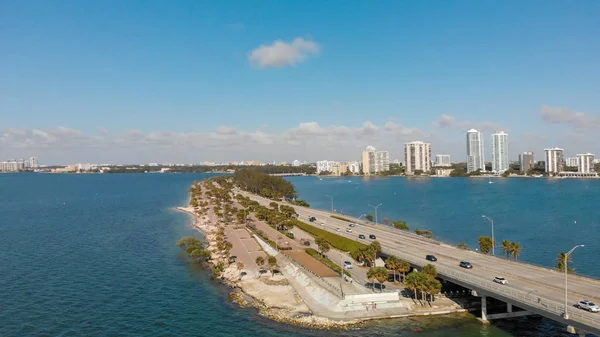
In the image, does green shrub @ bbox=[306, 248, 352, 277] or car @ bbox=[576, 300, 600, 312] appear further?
green shrub @ bbox=[306, 248, 352, 277]

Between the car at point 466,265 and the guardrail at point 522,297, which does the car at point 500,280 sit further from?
the car at point 466,265

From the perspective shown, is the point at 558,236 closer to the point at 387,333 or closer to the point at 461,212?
the point at 461,212

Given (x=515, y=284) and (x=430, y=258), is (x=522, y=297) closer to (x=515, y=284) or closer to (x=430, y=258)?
(x=515, y=284)

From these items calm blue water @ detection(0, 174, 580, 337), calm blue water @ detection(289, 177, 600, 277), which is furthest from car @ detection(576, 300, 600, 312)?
calm blue water @ detection(289, 177, 600, 277)

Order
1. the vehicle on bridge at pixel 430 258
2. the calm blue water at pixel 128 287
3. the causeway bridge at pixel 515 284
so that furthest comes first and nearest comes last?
1. the vehicle on bridge at pixel 430 258
2. the calm blue water at pixel 128 287
3. the causeway bridge at pixel 515 284

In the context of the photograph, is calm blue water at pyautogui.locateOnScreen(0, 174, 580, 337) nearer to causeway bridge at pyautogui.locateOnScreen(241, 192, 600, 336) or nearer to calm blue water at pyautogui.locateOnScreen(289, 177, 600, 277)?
calm blue water at pyautogui.locateOnScreen(289, 177, 600, 277)

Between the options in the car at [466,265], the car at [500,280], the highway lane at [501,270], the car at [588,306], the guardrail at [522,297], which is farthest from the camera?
the car at [466,265]

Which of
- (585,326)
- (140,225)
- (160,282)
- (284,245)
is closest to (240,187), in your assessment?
(140,225)

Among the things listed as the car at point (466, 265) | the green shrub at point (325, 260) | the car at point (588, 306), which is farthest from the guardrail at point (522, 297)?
the green shrub at point (325, 260)

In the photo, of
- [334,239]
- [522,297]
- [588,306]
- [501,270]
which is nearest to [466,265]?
[501,270]
